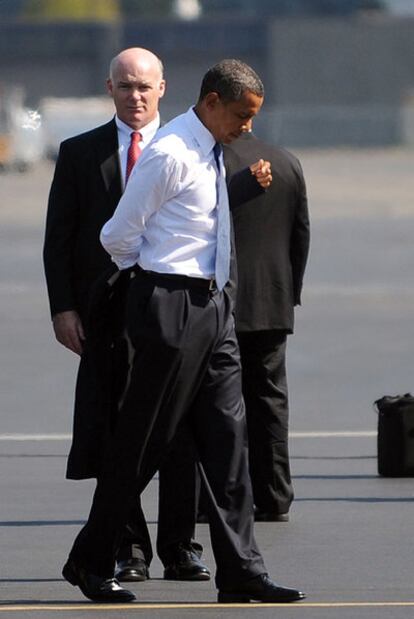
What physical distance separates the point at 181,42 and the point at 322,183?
4739 centimetres

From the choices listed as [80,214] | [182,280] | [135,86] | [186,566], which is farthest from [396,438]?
[182,280]

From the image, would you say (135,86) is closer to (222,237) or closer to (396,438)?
(222,237)

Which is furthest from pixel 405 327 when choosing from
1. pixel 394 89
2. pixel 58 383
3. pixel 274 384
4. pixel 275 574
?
pixel 394 89

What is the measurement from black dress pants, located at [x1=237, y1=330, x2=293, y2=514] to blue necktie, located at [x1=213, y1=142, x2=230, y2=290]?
185 cm

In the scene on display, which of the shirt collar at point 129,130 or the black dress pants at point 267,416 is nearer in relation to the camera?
the shirt collar at point 129,130

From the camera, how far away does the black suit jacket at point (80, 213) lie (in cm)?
699

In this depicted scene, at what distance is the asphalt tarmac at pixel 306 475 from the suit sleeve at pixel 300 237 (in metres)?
1.05

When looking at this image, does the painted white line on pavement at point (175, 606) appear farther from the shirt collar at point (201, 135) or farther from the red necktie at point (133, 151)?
the red necktie at point (133, 151)

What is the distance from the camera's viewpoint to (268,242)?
800 centimetres

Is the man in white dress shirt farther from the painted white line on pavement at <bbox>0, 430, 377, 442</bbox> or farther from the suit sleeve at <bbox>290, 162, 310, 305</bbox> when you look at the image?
the painted white line on pavement at <bbox>0, 430, 377, 442</bbox>

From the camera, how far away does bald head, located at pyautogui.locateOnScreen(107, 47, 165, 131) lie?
700 cm

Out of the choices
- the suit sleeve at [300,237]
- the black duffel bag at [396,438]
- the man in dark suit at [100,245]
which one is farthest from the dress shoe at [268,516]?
the man in dark suit at [100,245]

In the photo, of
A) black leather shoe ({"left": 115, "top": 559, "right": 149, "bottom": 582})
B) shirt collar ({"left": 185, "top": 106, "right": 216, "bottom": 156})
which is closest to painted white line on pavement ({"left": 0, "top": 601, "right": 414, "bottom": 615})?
black leather shoe ({"left": 115, "top": 559, "right": 149, "bottom": 582})

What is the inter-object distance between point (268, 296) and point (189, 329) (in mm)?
1830
